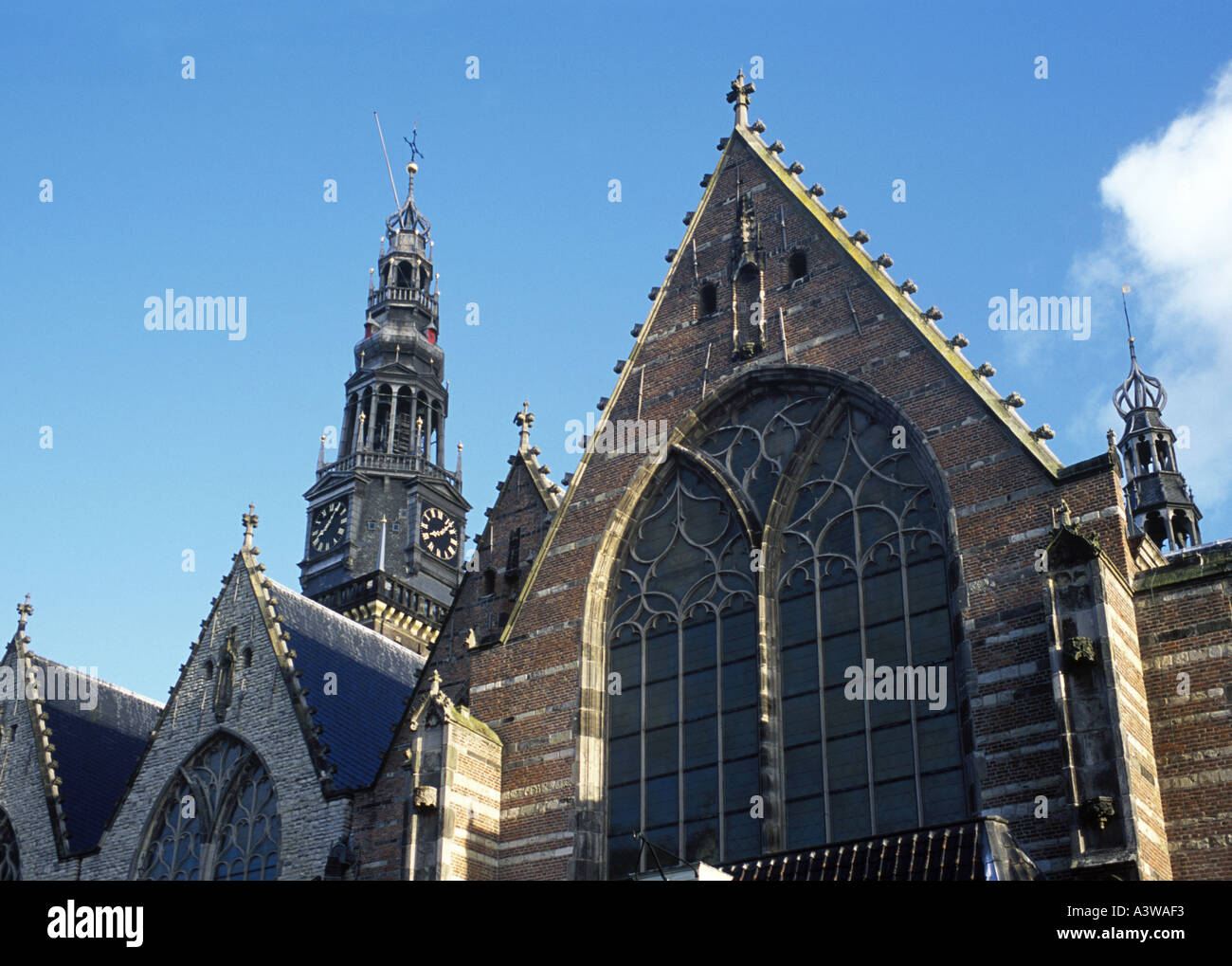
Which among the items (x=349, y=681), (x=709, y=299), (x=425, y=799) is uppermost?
(x=709, y=299)

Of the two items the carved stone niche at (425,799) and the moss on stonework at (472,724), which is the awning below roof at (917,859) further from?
the moss on stonework at (472,724)

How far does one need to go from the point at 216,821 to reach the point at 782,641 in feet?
39.3

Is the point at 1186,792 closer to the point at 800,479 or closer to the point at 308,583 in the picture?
the point at 800,479

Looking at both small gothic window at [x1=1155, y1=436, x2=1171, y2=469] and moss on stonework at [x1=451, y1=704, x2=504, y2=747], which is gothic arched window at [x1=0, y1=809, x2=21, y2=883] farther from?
small gothic window at [x1=1155, y1=436, x2=1171, y2=469]

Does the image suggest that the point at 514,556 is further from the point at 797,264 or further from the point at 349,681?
the point at 349,681

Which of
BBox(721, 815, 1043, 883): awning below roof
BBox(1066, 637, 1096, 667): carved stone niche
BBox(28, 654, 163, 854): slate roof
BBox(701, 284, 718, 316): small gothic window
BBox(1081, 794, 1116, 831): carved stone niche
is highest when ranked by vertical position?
BBox(701, 284, 718, 316): small gothic window

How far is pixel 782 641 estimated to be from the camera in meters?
21.4

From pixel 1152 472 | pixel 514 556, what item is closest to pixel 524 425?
pixel 514 556

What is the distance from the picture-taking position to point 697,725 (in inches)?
851

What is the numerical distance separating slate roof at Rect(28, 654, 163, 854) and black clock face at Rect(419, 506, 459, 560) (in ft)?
35.2

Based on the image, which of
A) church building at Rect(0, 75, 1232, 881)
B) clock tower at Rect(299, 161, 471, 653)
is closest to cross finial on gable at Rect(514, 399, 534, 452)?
church building at Rect(0, 75, 1232, 881)

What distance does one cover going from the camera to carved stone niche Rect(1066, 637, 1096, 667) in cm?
1689

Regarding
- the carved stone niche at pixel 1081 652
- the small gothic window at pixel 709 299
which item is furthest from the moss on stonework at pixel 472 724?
the carved stone niche at pixel 1081 652
